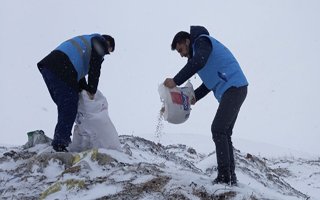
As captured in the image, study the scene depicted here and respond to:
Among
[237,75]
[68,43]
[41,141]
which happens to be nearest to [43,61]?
[68,43]

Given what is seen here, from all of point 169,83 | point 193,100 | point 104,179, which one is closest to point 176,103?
point 193,100

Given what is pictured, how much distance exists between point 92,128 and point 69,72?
0.68m

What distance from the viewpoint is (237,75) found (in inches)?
170

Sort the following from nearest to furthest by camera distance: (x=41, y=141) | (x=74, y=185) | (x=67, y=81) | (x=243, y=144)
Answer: (x=74, y=185), (x=67, y=81), (x=41, y=141), (x=243, y=144)

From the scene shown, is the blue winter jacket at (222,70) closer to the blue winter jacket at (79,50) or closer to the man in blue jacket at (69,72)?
the man in blue jacket at (69,72)

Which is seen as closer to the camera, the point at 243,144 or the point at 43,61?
the point at 43,61

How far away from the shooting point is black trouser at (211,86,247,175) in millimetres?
4129

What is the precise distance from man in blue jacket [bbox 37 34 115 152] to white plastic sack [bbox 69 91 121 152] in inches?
4.4

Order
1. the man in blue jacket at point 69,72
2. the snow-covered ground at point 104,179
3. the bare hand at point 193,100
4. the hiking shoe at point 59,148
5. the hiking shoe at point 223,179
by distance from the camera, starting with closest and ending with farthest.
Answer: the snow-covered ground at point 104,179, the hiking shoe at point 223,179, the bare hand at point 193,100, the man in blue jacket at point 69,72, the hiking shoe at point 59,148

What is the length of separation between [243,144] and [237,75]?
562 inches

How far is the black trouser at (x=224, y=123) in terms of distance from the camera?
413cm

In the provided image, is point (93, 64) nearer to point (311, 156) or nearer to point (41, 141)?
point (41, 141)

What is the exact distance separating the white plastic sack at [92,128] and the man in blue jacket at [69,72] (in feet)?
0.37

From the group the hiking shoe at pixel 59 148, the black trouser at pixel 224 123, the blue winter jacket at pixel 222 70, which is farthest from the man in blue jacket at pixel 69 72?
the black trouser at pixel 224 123
